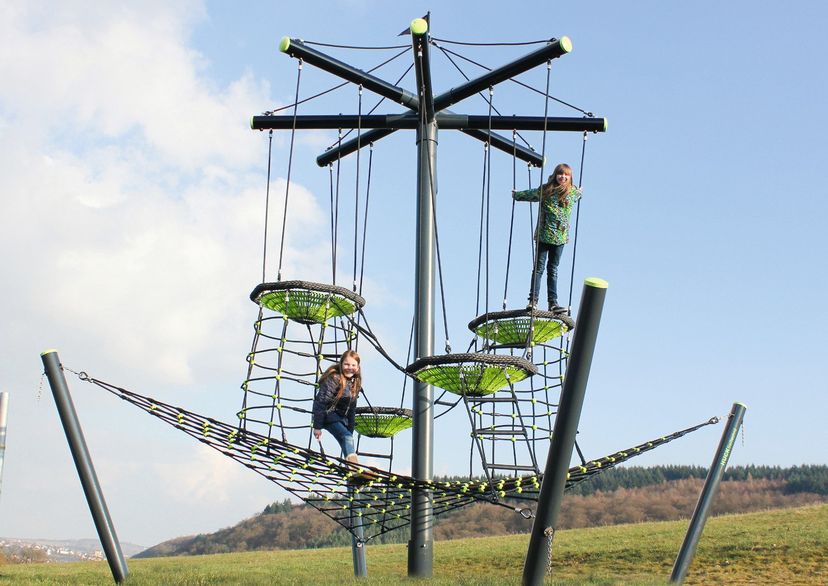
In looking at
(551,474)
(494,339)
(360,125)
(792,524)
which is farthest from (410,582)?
(792,524)

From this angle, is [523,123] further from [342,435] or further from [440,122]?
[342,435]

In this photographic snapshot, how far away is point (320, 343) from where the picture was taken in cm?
750

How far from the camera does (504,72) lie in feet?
24.8

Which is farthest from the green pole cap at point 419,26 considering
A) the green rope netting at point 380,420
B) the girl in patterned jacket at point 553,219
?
the green rope netting at point 380,420

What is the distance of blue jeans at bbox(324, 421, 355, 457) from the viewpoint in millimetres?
7504

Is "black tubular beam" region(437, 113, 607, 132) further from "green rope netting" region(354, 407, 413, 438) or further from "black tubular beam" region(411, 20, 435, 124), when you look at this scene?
"green rope netting" region(354, 407, 413, 438)

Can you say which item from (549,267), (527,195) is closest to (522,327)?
(549,267)

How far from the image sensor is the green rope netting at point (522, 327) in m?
6.97

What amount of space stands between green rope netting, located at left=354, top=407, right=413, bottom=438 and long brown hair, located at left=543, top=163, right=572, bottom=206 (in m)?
2.40

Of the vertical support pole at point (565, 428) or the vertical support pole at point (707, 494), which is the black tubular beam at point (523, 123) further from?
the vertical support pole at point (565, 428)

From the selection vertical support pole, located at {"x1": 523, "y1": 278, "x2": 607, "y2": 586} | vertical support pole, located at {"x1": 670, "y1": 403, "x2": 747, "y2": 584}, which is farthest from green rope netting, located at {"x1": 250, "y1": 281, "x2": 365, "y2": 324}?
vertical support pole, located at {"x1": 670, "y1": 403, "x2": 747, "y2": 584}

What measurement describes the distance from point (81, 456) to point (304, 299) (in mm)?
2202

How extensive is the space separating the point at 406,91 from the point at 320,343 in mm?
2485

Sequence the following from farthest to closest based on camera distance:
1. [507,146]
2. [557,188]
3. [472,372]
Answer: [507,146] < [557,188] < [472,372]
